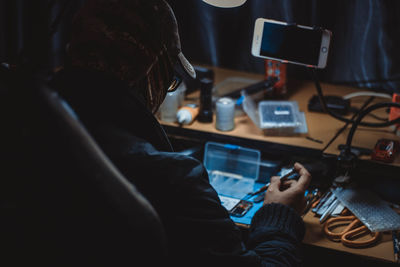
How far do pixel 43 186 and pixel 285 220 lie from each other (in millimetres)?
696

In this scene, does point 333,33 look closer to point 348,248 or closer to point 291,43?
point 291,43

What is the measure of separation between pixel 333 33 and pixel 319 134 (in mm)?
547

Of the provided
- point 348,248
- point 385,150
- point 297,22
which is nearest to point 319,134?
point 385,150

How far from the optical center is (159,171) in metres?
0.95

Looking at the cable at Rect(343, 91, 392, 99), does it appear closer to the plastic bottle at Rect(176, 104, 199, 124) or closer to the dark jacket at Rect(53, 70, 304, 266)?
the plastic bottle at Rect(176, 104, 199, 124)

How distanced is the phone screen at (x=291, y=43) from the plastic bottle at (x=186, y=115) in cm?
35

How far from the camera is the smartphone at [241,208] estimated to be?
1485 mm

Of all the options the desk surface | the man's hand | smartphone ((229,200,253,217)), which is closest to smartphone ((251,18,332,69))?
the desk surface

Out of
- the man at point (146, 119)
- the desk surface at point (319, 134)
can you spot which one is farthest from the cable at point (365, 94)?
the man at point (146, 119)

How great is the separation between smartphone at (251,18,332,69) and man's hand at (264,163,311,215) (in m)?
0.41

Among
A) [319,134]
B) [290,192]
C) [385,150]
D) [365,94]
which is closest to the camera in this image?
[290,192]

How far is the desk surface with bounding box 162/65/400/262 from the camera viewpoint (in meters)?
1.36

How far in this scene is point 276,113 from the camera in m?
1.75

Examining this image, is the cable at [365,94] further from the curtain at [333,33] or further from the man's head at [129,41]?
the man's head at [129,41]
